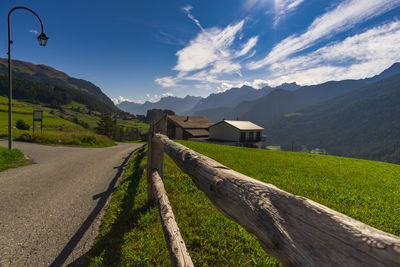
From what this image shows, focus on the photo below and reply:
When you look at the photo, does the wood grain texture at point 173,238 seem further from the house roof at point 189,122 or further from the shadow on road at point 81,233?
the house roof at point 189,122

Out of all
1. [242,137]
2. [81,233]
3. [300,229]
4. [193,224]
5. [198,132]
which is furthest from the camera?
[198,132]

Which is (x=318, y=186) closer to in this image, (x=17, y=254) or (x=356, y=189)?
(x=356, y=189)

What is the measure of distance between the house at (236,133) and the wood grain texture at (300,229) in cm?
4238

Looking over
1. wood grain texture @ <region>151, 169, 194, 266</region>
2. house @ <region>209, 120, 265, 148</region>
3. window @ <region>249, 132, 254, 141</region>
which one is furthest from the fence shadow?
window @ <region>249, 132, 254, 141</region>

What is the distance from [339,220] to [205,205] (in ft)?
Answer: 15.2

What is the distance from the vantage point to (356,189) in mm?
7820

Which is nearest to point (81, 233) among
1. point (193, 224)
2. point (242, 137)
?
point (193, 224)

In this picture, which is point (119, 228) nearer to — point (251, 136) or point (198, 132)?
point (198, 132)

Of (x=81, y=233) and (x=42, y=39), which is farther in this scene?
(x=42, y=39)

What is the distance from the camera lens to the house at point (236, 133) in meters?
43.9

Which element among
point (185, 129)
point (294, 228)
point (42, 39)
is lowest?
point (294, 228)

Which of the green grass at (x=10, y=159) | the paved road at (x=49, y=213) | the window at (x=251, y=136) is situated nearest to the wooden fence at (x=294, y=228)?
the paved road at (x=49, y=213)

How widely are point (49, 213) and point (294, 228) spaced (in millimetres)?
6265

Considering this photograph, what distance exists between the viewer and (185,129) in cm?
4675
